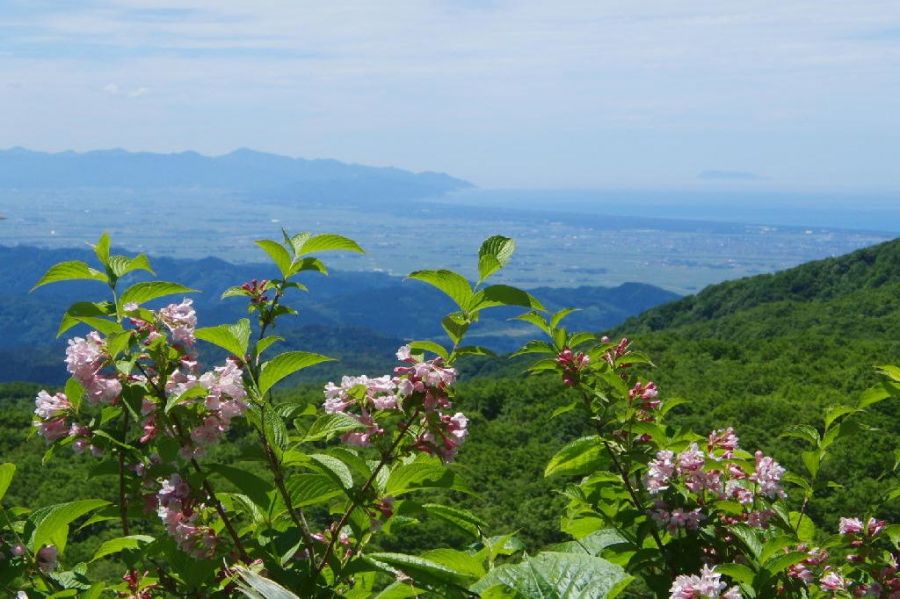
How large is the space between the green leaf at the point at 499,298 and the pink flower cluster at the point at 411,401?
0.46 ft

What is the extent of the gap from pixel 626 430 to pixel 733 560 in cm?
41

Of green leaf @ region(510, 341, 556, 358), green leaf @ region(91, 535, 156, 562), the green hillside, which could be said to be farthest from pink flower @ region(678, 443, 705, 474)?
the green hillside

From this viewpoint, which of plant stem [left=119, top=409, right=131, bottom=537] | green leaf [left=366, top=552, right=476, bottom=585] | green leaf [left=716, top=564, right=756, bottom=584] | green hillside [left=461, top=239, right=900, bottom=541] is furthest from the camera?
green hillside [left=461, top=239, right=900, bottom=541]

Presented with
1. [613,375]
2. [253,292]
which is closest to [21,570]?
[253,292]

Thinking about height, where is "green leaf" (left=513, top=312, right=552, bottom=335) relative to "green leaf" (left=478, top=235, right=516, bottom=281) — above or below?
below

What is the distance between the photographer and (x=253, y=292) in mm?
2055

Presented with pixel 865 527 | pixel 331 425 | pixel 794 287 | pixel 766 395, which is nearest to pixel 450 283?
pixel 331 425

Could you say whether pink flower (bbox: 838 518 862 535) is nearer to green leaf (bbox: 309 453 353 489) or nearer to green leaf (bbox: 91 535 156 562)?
green leaf (bbox: 309 453 353 489)

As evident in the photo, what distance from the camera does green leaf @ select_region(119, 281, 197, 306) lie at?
1.71 meters

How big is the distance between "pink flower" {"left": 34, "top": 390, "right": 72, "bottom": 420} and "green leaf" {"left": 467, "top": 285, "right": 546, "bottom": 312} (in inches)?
33.3

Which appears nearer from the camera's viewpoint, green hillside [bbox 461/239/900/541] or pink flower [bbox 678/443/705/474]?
pink flower [bbox 678/443/705/474]

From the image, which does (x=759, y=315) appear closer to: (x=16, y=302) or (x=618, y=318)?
(x=618, y=318)

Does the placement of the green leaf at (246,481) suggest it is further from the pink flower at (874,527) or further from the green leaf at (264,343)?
the pink flower at (874,527)

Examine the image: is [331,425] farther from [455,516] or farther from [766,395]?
[766,395]
